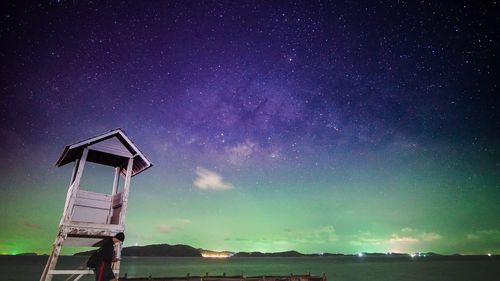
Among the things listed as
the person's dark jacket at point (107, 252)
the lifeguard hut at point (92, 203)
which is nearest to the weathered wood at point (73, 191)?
the lifeguard hut at point (92, 203)

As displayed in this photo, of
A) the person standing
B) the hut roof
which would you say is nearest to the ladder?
the person standing

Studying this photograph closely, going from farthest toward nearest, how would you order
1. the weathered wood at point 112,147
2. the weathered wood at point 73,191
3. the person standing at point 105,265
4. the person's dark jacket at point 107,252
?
1. the weathered wood at point 112,147
2. the weathered wood at point 73,191
3. the person's dark jacket at point 107,252
4. the person standing at point 105,265

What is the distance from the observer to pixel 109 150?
13117 millimetres

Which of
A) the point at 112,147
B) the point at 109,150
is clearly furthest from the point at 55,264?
the point at 112,147

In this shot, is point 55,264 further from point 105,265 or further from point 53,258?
point 105,265

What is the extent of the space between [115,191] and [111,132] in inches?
108

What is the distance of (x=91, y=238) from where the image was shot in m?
11.9

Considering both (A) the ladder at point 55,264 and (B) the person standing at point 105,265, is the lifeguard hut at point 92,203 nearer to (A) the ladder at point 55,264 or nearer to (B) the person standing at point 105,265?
(A) the ladder at point 55,264

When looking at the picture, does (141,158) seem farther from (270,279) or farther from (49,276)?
(270,279)

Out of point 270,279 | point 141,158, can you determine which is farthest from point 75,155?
point 270,279

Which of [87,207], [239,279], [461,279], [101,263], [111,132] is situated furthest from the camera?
[461,279]

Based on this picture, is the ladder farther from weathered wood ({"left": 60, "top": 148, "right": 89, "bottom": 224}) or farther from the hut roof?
the hut roof

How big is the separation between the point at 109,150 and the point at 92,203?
2.41 meters

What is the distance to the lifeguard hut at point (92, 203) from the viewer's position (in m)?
11.0
